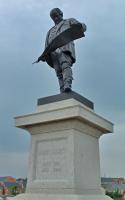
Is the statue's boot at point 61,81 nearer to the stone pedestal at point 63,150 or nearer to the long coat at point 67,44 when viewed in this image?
the stone pedestal at point 63,150

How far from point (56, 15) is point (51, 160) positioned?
139 inches

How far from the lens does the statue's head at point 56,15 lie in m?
7.16

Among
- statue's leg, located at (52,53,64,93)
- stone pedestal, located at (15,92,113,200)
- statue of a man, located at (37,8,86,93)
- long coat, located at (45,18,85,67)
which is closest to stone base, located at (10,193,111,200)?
stone pedestal, located at (15,92,113,200)

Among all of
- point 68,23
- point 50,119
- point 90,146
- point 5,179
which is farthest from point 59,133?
point 5,179

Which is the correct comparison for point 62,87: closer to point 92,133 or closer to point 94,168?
point 92,133

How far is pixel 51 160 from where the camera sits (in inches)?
231

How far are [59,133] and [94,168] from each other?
1131 mm

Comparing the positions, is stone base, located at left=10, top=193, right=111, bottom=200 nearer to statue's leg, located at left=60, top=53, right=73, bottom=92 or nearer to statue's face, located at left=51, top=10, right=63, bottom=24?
statue's leg, located at left=60, top=53, right=73, bottom=92

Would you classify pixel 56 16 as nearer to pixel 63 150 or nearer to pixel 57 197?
pixel 63 150

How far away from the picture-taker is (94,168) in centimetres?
625

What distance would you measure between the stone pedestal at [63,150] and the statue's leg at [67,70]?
243 mm

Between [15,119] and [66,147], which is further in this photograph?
[15,119]

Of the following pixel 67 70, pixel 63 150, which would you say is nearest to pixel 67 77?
pixel 67 70

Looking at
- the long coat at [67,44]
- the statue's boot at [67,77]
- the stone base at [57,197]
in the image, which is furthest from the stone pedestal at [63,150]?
the long coat at [67,44]
